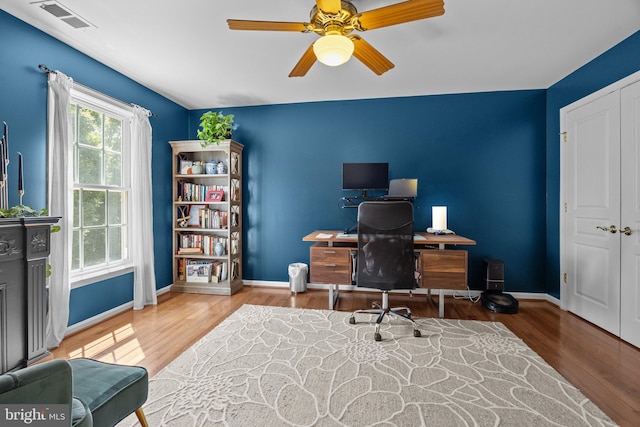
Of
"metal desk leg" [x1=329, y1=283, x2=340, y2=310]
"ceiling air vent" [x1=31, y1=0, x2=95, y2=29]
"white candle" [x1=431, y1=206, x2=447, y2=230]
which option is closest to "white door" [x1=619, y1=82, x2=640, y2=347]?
"white candle" [x1=431, y1=206, x2=447, y2=230]

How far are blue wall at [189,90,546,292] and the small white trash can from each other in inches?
10.2

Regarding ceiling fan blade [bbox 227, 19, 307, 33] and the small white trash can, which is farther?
the small white trash can

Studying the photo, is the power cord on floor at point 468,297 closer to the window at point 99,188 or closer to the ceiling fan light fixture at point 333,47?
the ceiling fan light fixture at point 333,47

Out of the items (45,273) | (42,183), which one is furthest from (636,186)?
(42,183)

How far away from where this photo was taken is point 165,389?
1.82m

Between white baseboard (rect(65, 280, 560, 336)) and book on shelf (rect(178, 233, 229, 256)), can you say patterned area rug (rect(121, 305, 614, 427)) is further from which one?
book on shelf (rect(178, 233, 229, 256))

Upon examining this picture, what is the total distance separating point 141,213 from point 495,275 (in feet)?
13.9

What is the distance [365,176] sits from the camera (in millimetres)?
3768

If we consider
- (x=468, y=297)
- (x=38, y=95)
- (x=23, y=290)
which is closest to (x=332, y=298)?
(x=468, y=297)

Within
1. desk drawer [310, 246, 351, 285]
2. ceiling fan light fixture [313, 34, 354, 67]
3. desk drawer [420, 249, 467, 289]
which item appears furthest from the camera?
desk drawer [310, 246, 351, 285]

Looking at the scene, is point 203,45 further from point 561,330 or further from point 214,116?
point 561,330

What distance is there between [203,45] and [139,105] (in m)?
1.37

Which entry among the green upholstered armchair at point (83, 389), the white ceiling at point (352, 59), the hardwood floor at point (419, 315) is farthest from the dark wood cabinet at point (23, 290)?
the white ceiling at point (352, 59)

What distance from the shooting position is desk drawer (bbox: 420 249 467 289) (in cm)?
296
